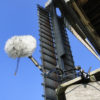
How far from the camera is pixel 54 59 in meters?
12.4

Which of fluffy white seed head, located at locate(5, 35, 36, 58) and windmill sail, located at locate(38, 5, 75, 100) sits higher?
windmill sail, located at locate(38, 5, 75, 100)

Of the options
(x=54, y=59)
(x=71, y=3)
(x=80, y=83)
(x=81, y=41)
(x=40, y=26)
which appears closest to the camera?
(x=80, y=83)

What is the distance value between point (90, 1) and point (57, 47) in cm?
642

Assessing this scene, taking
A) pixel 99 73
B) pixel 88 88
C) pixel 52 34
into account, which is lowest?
pixel 88 88

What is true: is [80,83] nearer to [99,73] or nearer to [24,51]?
[99,73]

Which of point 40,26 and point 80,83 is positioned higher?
point 40,26

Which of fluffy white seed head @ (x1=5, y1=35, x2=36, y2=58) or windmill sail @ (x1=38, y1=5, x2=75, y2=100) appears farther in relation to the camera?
windmill sail @ (x1=38, y1=5, x2=75, y2=100)

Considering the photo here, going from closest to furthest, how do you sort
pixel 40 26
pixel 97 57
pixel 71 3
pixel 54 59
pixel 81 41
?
1. pixel 71 3
2. pixel 97 57
3. pixel 81 41
4. pixel 54 59
5. pixel 40 26

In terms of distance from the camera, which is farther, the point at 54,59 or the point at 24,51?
the point at 54,59

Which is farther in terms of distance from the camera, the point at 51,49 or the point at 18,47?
the point at 51,49

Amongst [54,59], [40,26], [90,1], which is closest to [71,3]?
[90,1]

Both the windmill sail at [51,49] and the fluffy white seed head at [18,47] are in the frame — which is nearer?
the fluffy white seed head at [18,47]

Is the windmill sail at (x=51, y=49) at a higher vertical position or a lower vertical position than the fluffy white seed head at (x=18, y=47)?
higher

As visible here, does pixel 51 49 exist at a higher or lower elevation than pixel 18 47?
higher
